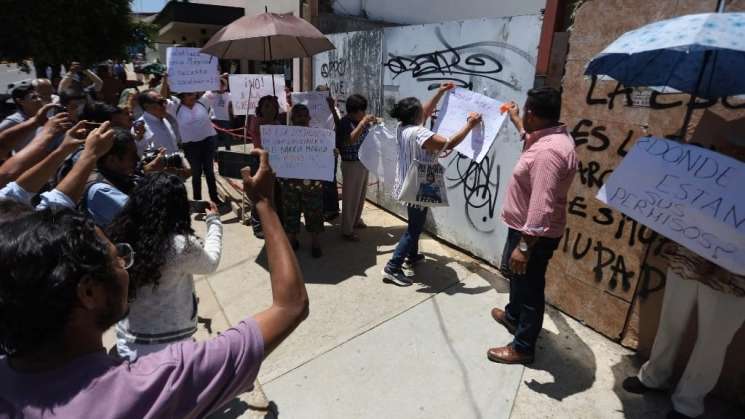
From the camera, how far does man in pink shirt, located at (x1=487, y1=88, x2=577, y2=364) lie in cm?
242

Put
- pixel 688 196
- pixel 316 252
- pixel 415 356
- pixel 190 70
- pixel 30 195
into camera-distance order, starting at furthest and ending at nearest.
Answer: pixel 190 70 → pixel 316 252 → pixel 415 356 → pixel 688 196 → pixel 30 195

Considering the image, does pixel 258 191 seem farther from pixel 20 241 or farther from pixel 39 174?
pixel 39 174

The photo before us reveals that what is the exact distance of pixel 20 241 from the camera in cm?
86

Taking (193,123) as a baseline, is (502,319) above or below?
below

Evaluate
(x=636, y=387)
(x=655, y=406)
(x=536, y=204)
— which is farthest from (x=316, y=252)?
(x=655, y=406)

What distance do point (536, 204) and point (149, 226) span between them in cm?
203

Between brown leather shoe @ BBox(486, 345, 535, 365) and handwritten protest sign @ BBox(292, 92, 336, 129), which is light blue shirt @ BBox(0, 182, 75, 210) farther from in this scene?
handwritten protest sign @ BBox(292, 92, 336, 129)

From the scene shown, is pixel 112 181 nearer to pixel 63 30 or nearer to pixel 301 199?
pixel 301 199

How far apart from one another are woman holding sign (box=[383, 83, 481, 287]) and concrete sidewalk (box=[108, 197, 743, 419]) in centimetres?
19

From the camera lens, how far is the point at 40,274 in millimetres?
840

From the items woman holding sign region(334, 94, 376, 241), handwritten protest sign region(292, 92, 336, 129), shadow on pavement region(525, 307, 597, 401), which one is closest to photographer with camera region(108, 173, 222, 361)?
shadow on pavement region(525, 307, 597, 401)

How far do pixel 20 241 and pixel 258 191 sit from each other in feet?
1.89

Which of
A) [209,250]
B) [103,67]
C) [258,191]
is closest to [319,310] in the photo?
[209,250]

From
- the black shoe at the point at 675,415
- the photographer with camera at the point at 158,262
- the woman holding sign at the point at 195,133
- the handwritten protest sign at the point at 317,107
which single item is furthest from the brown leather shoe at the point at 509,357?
the woman holding sign at the point at 195,133
